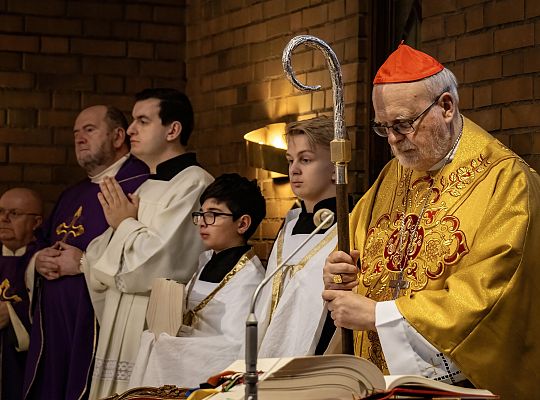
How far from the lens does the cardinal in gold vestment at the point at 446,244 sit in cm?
352

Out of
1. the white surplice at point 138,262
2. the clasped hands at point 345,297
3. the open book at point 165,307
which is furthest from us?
the white surplice at point 138,262

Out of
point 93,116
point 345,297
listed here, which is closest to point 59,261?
point 93,116

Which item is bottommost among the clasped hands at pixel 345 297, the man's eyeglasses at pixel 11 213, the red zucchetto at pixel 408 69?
the clasped hands at pixel 345 297

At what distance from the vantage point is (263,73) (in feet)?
23.3

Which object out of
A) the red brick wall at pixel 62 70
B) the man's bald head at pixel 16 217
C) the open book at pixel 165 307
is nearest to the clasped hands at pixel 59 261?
the man's bald head at pixel 16 217

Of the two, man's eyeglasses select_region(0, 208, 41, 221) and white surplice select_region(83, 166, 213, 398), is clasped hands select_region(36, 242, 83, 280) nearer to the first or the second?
white surplice select_region(83, 166, 213, 398)

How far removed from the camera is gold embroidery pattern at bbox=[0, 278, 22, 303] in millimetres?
6797

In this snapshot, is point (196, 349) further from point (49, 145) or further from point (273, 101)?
point (49, 145)

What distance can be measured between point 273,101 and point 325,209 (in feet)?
7.82

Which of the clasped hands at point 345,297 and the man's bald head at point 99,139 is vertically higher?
the man's bald head at point 99,139

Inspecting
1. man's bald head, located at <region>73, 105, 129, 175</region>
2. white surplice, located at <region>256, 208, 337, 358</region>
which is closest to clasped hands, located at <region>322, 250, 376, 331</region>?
white surplice, located at <region>256, 208, 337, 358</region>

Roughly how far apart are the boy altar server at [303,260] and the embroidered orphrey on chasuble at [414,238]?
55 cm

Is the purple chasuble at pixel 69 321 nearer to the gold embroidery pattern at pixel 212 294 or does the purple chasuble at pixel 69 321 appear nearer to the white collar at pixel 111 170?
the white collar at pixel 111 170

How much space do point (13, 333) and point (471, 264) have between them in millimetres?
3796
